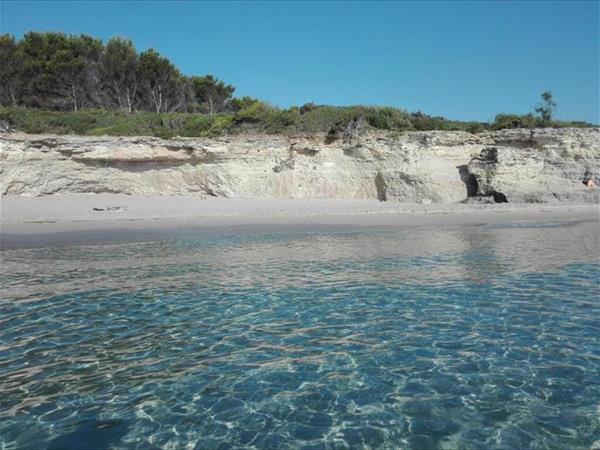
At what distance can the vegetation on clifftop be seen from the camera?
2508 cm

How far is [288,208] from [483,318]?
14.8 meters

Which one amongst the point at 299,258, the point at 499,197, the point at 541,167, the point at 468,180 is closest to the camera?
the point at 299,258

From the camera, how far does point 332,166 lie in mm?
24141

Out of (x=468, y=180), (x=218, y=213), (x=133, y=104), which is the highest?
(x=133, y=104)

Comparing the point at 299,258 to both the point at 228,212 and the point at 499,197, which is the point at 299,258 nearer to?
the point at 228,212

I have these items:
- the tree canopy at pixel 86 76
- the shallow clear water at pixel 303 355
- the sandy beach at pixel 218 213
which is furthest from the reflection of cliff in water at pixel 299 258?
the tree canopy at pixel 86 76

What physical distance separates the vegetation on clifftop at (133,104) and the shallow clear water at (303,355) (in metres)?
16.9

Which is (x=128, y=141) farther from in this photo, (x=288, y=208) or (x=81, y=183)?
(x=288, y=208)

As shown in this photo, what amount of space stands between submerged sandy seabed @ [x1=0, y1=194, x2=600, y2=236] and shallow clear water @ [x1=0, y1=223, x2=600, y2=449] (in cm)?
769

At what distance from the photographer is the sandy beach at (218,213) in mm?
16375

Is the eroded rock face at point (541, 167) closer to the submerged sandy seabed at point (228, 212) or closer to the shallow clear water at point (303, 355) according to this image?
the submerged sandy seabed at point (228, 212)

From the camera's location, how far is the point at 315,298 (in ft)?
22.7

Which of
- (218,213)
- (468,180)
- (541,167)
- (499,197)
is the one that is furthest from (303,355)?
(541,167)

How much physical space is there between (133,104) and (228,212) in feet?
79.5
